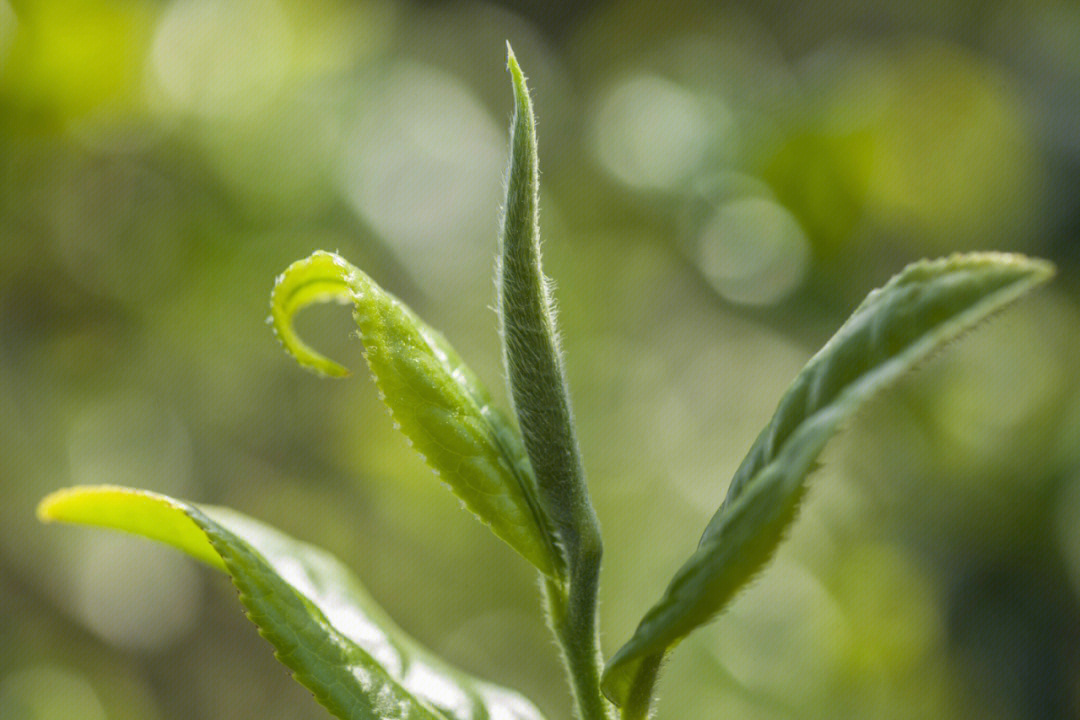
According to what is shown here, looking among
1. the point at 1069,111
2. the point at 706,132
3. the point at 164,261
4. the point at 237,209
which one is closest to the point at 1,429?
the point at 164,261

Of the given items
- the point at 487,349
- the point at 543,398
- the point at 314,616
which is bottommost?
the point at 487,349

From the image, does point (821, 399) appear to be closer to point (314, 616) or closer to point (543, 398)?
point (543, 398)

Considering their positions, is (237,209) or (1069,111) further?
(1069,111)

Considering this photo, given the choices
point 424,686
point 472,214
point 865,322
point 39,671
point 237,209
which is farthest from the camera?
point 472,214


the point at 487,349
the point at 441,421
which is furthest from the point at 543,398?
the point at 487,349

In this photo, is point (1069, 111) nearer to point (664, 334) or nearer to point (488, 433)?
point (664, 334)

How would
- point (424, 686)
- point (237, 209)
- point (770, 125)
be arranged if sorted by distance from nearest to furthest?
point (424, 686) < point (237, 209) < point (770, 125)
